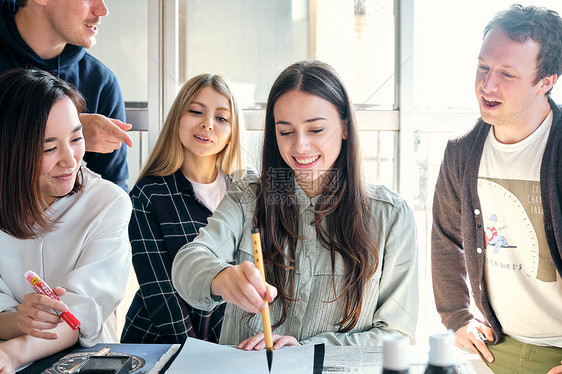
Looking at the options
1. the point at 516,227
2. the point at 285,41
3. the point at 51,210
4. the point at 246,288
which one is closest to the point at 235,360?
the point at 246,288

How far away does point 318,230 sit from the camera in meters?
1.22

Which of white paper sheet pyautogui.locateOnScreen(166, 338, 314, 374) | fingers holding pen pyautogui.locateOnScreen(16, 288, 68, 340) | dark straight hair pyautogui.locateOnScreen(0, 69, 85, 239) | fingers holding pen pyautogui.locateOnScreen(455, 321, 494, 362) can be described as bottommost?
fingers holding pen pyautogui.locateOnScreen(455, 321, 494, 362)

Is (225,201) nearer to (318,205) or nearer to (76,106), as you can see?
(318,205)

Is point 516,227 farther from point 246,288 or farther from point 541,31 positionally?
point 246,288

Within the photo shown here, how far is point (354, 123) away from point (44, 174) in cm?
73

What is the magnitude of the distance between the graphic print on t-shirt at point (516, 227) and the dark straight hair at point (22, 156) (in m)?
1.04

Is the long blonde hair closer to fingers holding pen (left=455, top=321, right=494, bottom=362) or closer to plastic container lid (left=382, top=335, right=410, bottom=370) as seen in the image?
fingers holding pen (left=455, top=321, right=494, bottom=362)

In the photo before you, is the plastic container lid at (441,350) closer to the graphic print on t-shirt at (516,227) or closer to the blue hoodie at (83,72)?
the graphic print on t-shirt at (516,227)

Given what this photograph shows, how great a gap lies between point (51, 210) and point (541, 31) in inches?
47.7

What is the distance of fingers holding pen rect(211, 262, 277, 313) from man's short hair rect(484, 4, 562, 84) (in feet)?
2.68

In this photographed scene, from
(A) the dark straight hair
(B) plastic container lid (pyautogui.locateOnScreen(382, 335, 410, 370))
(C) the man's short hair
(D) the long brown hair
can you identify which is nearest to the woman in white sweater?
(A) the dark straight hair

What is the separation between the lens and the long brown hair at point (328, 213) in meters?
1.17

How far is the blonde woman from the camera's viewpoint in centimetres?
159

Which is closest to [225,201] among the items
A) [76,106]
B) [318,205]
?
[318,205]
